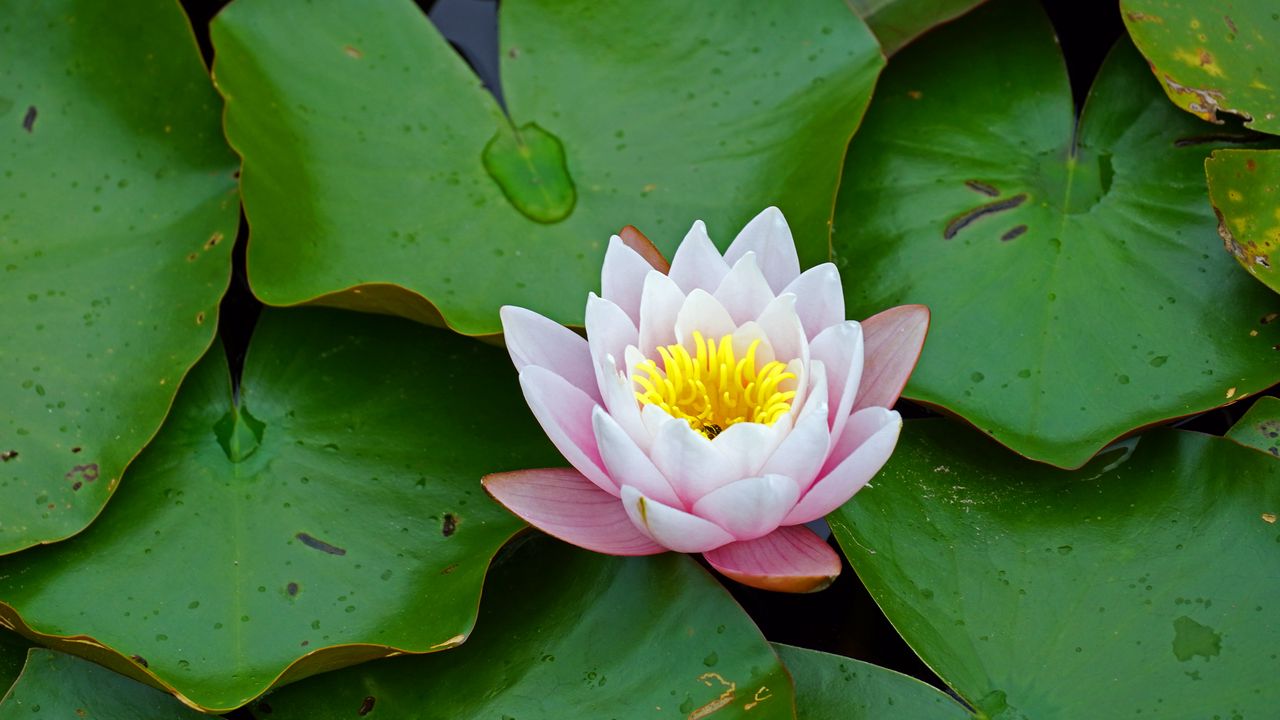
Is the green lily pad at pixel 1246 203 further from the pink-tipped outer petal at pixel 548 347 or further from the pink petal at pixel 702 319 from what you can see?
the pink-tipped outer petal at pixel 548 347

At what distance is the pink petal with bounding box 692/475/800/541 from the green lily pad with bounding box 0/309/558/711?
399 mm

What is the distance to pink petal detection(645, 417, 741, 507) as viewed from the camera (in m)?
1.23

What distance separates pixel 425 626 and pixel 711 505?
19.3 inches

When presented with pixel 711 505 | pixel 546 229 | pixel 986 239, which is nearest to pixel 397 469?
pixel 546 229

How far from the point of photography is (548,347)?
145 cm

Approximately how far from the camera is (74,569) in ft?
5.07

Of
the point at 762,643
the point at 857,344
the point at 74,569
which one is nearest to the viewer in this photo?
the point at 857,344

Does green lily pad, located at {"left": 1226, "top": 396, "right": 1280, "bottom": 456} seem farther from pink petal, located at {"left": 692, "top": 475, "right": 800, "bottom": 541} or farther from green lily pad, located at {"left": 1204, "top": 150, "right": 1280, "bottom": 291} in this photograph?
pink petal, located at {"left": 692, "top": 475, "right": 800, "bottom": 541}

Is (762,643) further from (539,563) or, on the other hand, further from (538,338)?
(538,338)

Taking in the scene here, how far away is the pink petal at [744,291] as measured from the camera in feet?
4.60

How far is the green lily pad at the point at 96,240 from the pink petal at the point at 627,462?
802 millimetres

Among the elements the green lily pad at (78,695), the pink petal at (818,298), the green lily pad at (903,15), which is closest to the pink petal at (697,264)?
the pink petal at (818,298)

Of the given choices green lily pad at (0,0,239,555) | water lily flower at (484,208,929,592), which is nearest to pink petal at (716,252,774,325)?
water lily flower at (484,208,929,592)

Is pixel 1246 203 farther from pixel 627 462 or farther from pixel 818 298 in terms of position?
pixel 627 462
